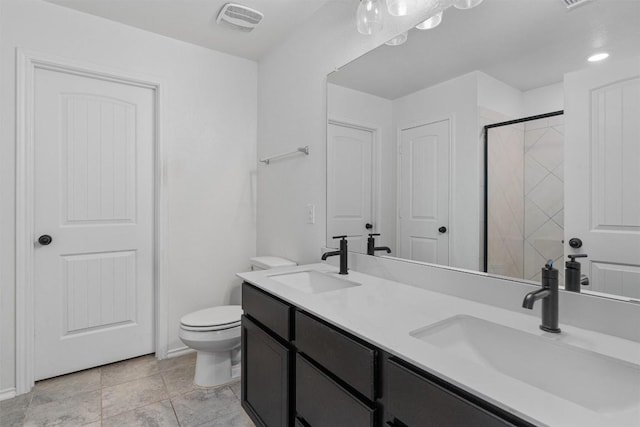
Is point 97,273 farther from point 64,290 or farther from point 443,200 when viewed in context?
point 443,200

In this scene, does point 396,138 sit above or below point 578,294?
above

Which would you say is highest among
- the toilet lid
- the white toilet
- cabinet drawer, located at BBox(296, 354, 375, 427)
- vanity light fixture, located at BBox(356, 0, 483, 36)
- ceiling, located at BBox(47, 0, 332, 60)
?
ceiling, located at BBox(47, 0, 332, 60)

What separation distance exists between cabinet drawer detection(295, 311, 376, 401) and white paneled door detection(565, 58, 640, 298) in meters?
0.73

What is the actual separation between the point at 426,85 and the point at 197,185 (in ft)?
6.22

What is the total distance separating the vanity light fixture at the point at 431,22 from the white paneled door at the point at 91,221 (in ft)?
6.67

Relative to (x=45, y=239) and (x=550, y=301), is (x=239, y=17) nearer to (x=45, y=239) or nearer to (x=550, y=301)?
(x=45, y=239)

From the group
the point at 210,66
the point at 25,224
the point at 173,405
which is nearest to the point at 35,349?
the point at 25,224

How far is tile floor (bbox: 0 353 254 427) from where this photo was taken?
175 cm

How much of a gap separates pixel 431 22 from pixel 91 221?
2.44m

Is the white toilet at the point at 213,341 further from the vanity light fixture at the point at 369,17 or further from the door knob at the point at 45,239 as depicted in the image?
the vanity light fixture at the point at 369,17

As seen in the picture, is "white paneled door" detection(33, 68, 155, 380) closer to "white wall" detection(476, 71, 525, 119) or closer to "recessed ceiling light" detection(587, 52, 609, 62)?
"white wall" detection(476, 71, 525, 119)

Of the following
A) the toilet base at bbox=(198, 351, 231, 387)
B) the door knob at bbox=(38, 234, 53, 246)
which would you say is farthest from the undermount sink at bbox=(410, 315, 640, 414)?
the door knob at bbox=(38, 234, 53, 246)

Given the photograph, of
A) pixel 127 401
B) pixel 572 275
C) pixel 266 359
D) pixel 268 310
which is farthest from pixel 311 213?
pixel 127 401

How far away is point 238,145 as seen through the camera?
2811 millimetres
